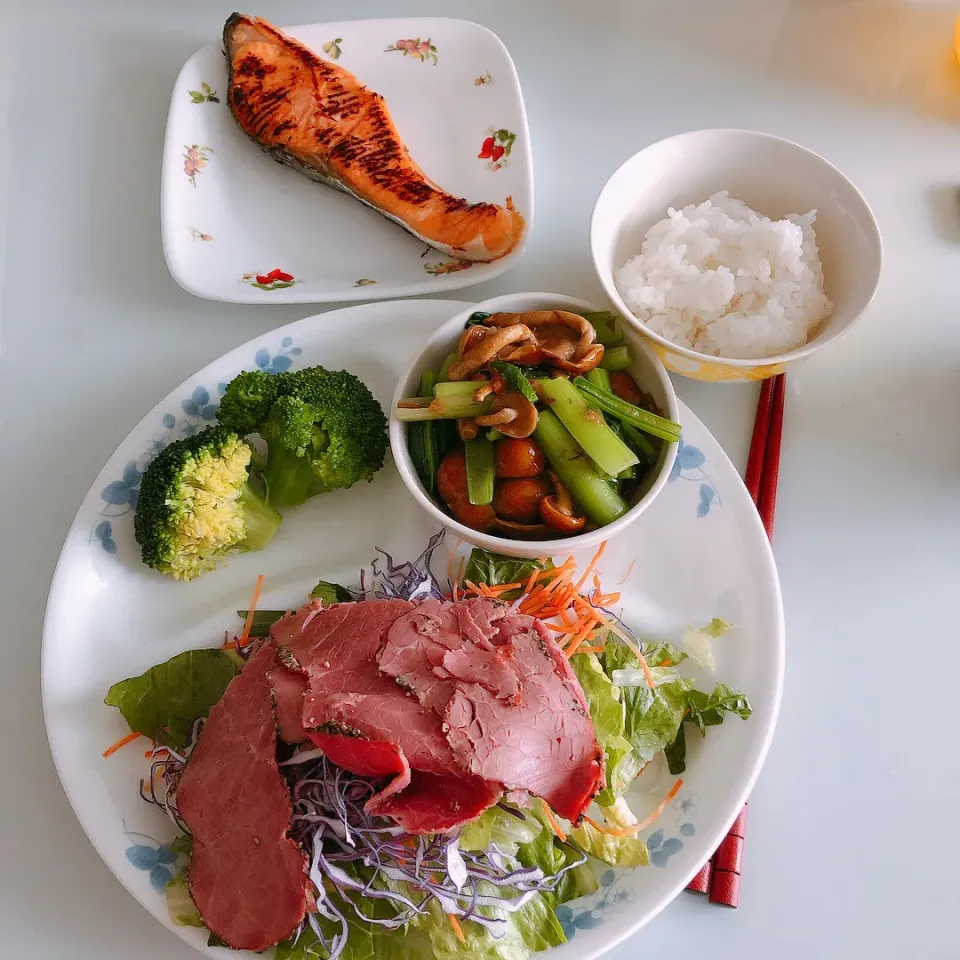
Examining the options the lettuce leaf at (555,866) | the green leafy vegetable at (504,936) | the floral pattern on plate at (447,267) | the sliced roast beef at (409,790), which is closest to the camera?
the sliced roast beef at (409,790)

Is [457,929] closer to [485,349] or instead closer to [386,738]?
[386,738]

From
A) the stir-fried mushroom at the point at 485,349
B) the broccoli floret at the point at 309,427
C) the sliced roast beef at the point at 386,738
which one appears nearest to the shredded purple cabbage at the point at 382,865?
the sliced roast beef at the point at 386,738

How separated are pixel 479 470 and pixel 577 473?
0.21m

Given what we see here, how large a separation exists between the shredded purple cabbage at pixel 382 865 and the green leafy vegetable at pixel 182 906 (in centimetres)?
25

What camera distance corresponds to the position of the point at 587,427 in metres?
1.74

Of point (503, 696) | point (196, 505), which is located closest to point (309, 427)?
point (196, 505)

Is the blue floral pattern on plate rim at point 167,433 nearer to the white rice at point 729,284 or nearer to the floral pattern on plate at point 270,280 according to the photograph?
the floral pattern on plate at point 270,280

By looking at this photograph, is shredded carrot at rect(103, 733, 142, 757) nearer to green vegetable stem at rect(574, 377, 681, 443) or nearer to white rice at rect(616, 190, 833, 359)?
green vegetable stem at rect(574, 377, 681, 443)

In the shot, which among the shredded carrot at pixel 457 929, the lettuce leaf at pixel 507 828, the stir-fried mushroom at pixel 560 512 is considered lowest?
the shredded carrot at pixel 457 929

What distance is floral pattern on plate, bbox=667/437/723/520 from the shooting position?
6.26ft

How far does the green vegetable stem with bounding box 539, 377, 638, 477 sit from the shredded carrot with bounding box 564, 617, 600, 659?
32 centimetres

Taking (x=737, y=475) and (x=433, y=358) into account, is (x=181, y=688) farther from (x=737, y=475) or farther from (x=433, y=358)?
(x=737, y=475)

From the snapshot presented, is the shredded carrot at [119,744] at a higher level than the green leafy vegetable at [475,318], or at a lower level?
lower

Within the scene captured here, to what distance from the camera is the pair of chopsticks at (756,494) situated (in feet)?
5.78
